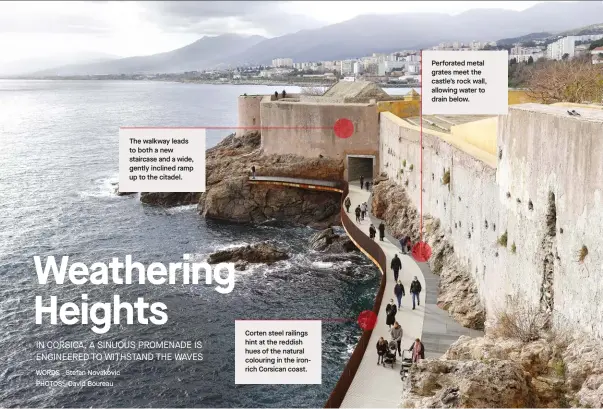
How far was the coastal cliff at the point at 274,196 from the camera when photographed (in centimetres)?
4069

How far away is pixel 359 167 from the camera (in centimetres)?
4191

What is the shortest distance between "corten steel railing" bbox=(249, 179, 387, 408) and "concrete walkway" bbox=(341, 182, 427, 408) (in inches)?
5.5

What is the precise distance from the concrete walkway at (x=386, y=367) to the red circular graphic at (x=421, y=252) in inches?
13.7

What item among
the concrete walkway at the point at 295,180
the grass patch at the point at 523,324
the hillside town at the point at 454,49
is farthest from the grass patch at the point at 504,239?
the concrete walkway at the point at 295,180

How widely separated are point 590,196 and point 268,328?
5.91 meters

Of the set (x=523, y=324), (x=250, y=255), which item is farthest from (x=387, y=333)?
(x=250, y=255)

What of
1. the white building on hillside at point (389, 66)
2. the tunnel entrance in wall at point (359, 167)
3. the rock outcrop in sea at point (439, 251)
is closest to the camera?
the rock outcrop in sea at point (439, 251)

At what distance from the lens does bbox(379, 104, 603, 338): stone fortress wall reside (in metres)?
11.4

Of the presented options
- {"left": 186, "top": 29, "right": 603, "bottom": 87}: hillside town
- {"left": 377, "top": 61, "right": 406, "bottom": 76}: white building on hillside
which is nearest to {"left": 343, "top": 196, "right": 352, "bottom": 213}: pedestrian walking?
{"left": 186, "top": 29, "right": 603, "bottom": 87}: hillside town

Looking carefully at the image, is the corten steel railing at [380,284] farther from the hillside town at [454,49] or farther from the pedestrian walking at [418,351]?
the hillside town at [454,49]

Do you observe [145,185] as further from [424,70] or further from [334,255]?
[334,255]

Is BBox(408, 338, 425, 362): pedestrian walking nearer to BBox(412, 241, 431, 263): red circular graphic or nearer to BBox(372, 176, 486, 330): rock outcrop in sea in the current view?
BBox(372, 176, 486, 330): rock outcrop in sea

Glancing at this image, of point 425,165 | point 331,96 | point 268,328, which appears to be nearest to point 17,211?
point 331,96

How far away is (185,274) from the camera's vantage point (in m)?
28.6
